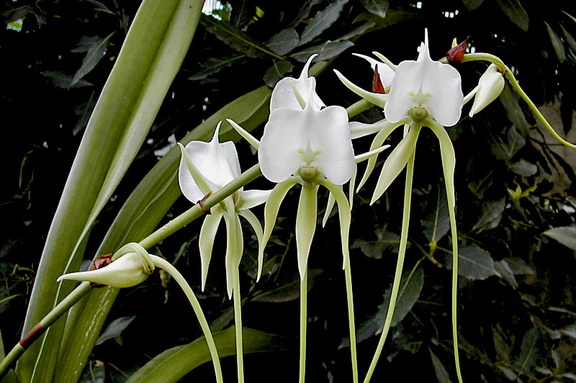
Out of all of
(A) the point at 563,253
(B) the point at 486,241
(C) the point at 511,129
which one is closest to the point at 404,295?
(B) the point at 486,241

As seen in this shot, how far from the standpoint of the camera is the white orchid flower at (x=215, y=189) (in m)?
0.35

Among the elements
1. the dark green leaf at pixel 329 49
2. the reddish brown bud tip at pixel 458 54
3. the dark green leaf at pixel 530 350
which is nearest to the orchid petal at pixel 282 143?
the reddish brown bud tip at pixel 458 54

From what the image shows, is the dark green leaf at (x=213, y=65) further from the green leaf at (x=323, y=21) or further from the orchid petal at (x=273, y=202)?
the orchid petal at (x=273, y=202)

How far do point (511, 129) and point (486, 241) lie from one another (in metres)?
0.17

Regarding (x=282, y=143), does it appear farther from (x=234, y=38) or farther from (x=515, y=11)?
(x=515, y=11)

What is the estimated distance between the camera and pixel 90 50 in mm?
692

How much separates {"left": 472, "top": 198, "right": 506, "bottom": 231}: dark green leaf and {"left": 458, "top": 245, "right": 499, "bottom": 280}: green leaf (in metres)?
0.08

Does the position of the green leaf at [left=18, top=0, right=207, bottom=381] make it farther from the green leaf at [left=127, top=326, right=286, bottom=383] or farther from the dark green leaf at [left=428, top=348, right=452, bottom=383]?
the dark green leaf at [left=428, top=348, right=452, bottom=383]

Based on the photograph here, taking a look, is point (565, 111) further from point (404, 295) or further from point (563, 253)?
point (404, 295)

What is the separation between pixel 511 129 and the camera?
757mm

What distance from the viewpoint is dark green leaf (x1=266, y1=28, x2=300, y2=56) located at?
625 millimetres

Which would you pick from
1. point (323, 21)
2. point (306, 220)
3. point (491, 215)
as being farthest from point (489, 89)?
point (491, 215)

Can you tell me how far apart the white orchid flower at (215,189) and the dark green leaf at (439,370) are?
0.40 metres

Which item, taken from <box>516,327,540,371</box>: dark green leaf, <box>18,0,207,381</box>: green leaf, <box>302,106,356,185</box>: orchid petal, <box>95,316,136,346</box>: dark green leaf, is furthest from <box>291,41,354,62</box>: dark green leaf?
<box>516,327,540,371</box>: dark green leaf
